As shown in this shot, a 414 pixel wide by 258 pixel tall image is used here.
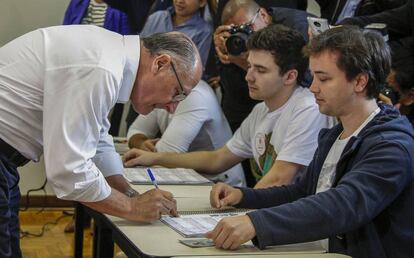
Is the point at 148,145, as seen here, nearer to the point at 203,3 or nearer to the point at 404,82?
the point at 203,3

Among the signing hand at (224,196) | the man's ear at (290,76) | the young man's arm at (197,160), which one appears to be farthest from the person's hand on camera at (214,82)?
the signing hand at (224,196)

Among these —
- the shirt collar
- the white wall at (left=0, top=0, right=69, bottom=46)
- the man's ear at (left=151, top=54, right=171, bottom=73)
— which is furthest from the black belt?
the white wall at (left=0, top=0, right=69, bottom=46)

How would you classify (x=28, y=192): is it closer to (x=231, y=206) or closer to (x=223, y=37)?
(x=223, y=37)

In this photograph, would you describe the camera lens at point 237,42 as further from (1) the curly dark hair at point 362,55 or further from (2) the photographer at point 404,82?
(1) the curly dark hair at point 362,55

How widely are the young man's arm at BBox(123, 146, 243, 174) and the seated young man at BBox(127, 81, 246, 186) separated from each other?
12 cm

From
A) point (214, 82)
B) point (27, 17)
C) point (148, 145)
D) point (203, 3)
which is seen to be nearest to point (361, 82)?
point (148, 145)

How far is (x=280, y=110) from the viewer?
108 inches

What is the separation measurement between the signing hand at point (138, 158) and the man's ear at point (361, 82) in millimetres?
1237

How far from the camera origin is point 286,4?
11.5 feet

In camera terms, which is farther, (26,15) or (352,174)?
(26,15)

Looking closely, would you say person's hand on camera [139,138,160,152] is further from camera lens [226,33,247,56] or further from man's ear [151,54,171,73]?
man's ear [151,54,171,73]

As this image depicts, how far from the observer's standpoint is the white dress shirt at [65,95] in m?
1.63

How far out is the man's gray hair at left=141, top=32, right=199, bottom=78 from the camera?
1871 mm

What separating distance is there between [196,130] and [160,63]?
1.44 metres
